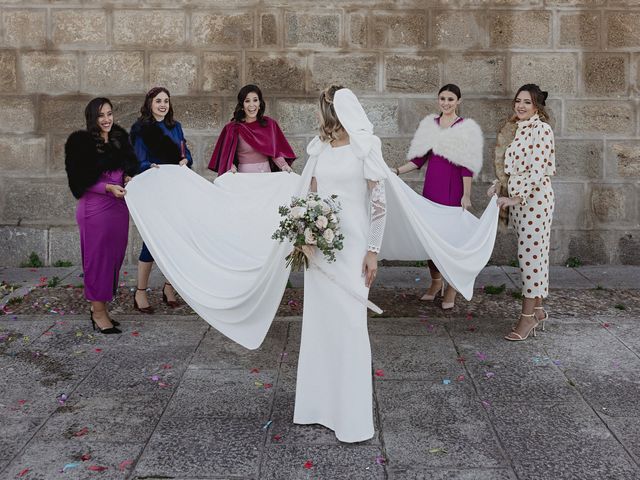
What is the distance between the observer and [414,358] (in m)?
5.64

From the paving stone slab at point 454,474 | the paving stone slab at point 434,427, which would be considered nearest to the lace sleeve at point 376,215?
the paving stone slab at point 434,427

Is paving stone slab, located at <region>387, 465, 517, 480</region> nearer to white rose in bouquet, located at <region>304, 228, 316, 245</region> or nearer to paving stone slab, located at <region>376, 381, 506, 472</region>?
paving stone slab, located at <region>376, 381, 506, 472</region>

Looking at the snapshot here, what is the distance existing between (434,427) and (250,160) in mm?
3687

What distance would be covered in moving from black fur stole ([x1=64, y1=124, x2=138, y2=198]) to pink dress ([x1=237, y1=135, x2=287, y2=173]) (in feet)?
4.25

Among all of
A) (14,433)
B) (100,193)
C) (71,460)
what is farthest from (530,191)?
(14,433)

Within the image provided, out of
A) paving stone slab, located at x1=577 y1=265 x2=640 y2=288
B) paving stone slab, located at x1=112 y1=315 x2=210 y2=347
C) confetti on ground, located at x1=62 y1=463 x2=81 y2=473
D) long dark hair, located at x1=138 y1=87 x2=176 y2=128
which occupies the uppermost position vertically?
long dark hair, located at x1=138 y1=87 x2=176 y2=128

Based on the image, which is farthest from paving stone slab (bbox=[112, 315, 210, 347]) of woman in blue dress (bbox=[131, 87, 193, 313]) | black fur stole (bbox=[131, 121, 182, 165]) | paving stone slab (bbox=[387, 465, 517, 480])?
paving stone slab (bbox=[387, 465, 517, 480])

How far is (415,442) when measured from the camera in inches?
165

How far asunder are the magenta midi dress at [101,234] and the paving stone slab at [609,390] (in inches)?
149

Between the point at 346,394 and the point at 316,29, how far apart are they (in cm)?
555

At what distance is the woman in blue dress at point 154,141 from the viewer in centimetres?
684

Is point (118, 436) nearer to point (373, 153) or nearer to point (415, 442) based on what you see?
point (415, 442)

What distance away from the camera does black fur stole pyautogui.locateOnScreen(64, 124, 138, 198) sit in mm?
6070

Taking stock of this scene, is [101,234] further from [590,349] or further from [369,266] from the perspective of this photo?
[590,349]
